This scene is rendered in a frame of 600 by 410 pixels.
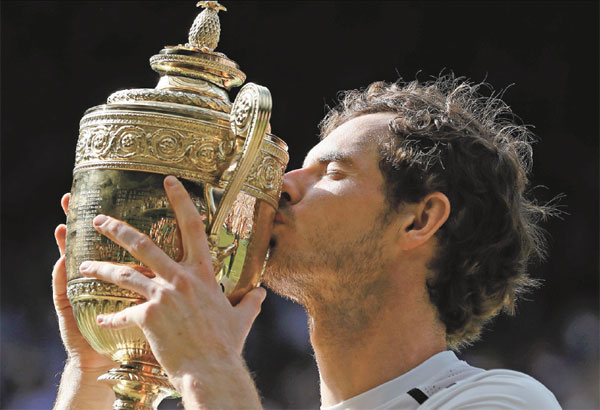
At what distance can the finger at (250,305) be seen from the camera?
205 cm

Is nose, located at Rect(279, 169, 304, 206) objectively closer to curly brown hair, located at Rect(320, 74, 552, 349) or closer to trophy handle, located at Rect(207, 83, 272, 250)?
curly brown hair, located at Rect(320, 74, 552, 349)

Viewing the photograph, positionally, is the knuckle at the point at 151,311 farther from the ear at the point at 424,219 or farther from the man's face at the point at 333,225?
the ear at the point at 424,219

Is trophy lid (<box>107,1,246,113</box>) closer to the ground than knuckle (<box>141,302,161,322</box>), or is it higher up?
higher up

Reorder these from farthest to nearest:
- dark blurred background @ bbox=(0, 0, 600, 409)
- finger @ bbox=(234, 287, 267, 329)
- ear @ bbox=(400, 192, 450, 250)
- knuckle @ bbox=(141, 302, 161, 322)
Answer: dark blurred background @ bbox=(0, 0, 600, 409) → ear @ bbox=(400, 192, 450, 250) → finger @ bbox=(234, 287, 267, 329) → knuckle @ bbox=(141, 302, 161, 322)

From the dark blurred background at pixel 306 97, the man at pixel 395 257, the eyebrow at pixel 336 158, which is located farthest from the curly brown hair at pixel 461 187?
the dark blurred background at pixel 306 97

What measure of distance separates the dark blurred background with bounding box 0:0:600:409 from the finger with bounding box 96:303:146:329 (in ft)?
14.6

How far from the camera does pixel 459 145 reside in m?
2.79

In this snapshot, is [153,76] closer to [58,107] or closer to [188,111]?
[58,107]

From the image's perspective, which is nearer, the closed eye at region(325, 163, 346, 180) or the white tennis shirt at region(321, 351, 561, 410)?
the white tennis shirt at region(321, 351, 561, 410)

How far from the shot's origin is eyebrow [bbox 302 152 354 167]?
2582 mm

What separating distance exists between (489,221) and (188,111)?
3.94 ft

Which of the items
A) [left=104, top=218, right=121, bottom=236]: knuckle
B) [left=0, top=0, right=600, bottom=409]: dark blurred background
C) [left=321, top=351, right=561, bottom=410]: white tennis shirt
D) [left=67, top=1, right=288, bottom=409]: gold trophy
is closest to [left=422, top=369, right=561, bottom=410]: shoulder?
[left=321, top=351, right=561, bottom=410]: white tennis shirt

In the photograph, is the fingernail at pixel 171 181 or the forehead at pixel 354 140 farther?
the forehead at pixel 354 140

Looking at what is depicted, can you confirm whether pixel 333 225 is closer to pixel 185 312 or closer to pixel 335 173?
pixel 335 173
